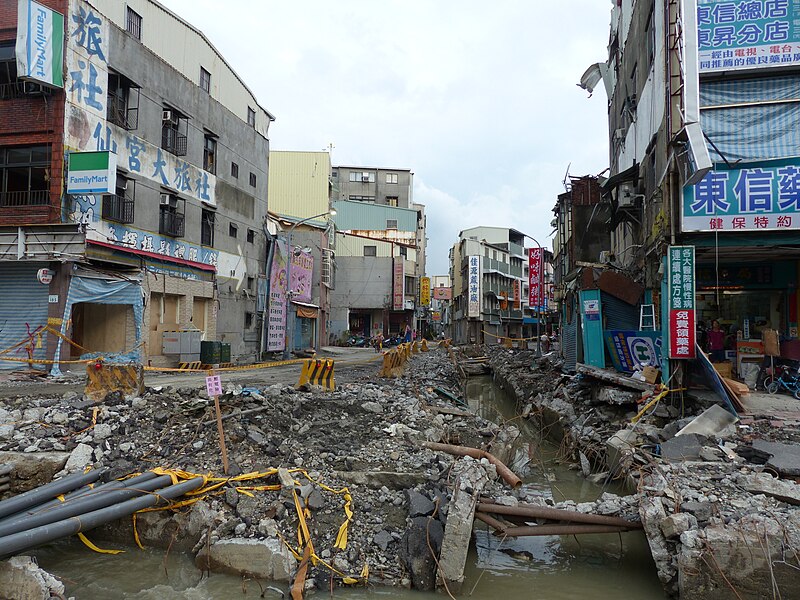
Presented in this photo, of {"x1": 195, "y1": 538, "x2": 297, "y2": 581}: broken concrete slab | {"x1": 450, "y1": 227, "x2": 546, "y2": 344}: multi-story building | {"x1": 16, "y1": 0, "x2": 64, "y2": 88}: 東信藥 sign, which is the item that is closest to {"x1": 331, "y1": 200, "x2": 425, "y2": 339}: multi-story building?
{"x1": 450, "y1": 227, "x2": 546, "y2": 344}: multi-story building

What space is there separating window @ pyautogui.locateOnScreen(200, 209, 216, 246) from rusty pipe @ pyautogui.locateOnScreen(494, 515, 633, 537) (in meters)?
22.4

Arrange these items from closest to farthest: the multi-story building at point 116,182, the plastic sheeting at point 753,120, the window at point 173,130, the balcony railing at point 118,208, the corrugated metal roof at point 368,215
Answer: the plastic sheeting at point 753,120, the multi-story building at point 116,182, the balcony railing at point 118,208, the window at point 173,130, the corrugated metal roof at point 368,215

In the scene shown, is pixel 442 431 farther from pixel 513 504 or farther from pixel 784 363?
pixel 784 363

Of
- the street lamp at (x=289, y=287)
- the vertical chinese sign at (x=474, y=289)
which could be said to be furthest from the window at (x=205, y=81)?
the vertical chinese sign at (x=474, y=289)

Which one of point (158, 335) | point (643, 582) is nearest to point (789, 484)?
point (643, 582)

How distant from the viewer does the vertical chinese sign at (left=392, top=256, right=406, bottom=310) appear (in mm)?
54719

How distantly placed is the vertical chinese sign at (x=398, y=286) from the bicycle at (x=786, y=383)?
4287 centimetres

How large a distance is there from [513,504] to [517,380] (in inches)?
717

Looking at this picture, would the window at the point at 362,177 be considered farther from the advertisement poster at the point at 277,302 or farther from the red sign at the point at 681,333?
the red sign at the point at 681,333

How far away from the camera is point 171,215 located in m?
23.3

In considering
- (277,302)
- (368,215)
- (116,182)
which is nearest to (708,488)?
(116,182)

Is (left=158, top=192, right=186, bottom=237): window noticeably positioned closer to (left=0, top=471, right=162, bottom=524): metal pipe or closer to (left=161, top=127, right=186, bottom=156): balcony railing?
(left=161, top=127, right=186, bottom=156): balcony railing

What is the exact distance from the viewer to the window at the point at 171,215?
22688 millimetres

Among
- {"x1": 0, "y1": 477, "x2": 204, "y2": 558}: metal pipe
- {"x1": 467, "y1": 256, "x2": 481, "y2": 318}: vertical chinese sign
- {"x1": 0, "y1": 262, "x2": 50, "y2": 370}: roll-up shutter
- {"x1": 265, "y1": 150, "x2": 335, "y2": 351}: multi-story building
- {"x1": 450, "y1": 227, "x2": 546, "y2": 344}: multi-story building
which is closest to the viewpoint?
{"x1": 0, "y1": 477, "x2": 204, "y2": 558}: metal pipe
